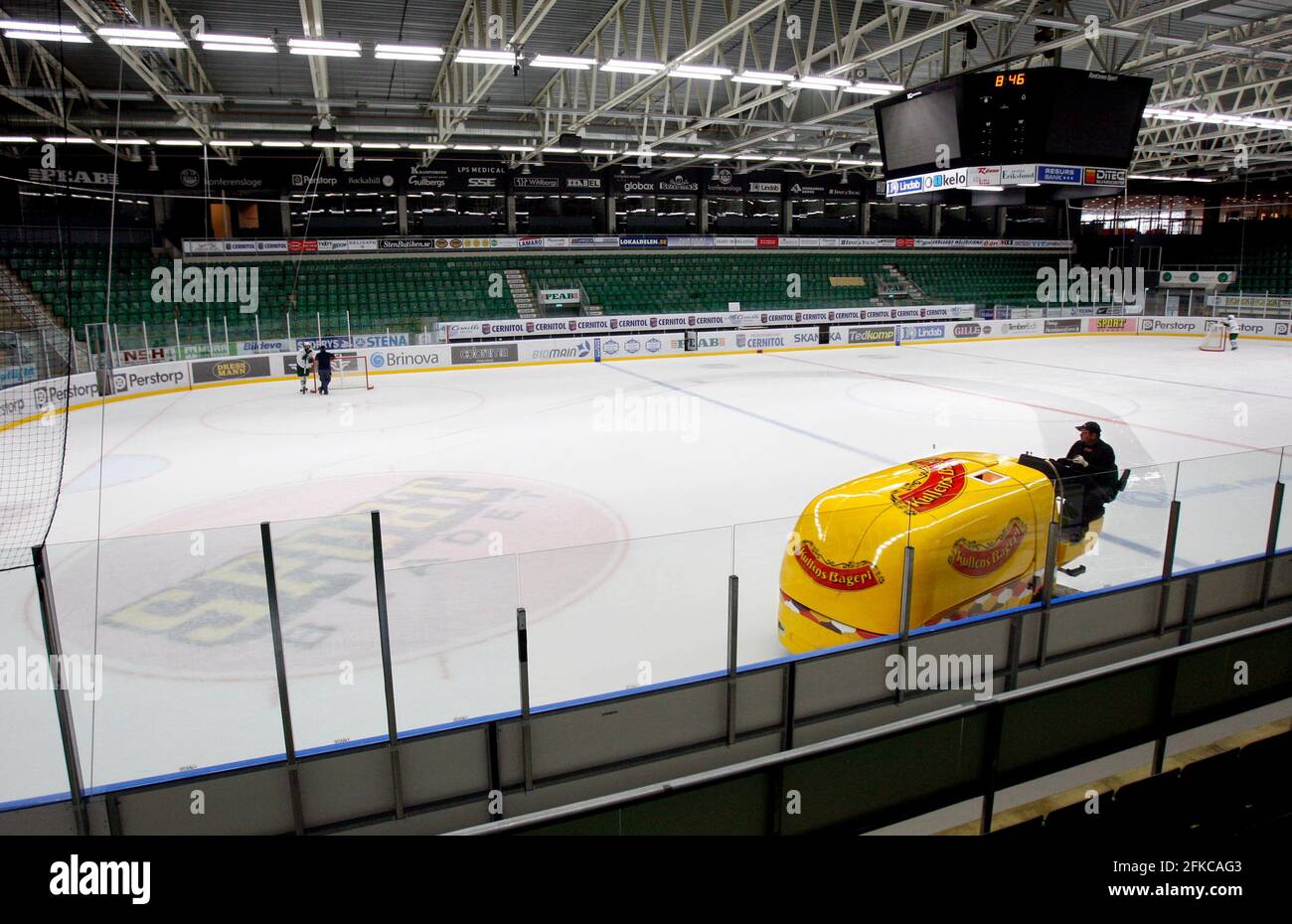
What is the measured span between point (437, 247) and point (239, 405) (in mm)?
14200

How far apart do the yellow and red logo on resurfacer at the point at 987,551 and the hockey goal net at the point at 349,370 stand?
1691 centimetres

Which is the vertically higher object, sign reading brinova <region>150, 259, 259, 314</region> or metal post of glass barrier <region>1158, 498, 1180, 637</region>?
sign reading brinova <region>150, 259, 259, 314</region>

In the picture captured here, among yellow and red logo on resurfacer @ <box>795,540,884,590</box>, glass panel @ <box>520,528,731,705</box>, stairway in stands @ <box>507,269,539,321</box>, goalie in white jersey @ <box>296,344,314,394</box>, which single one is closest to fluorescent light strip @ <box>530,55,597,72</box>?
goalie in white jersey @ <box>296,344,314,394</box>

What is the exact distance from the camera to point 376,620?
3697 mm

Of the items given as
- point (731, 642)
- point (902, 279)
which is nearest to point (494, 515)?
point (731, 642)

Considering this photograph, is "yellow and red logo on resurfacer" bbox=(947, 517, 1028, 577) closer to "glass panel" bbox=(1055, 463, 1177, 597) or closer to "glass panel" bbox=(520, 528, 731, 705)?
"glass panel" bbox=(1055, 463, 1177, 597)

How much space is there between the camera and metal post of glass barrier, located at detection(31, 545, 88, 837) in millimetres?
3197

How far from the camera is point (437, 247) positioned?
28.8 meters

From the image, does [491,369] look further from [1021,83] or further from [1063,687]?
[1063,687]

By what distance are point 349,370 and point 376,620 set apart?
60.4 feet

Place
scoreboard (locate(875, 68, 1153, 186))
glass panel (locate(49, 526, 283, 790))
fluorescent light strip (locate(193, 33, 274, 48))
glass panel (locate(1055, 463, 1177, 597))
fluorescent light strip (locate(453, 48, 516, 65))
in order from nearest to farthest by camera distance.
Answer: glass panel (locate(49, 526, 283, 790))
glass panel (locate(1055, 463, 1177, 597))
scoreboard (locate(875, 68, 1153, 186))
fluorescent light strip (locate(193, 33, 274, 48))
fluorescent light strip (locate(453, 48, 516, 65))

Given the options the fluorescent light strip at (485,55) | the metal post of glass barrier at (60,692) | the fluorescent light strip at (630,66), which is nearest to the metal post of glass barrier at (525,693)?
the metal post of glass barrier at (60,692)

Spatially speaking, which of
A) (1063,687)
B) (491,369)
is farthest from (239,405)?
(1063,687)

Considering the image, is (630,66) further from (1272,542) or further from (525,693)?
(525,693)
